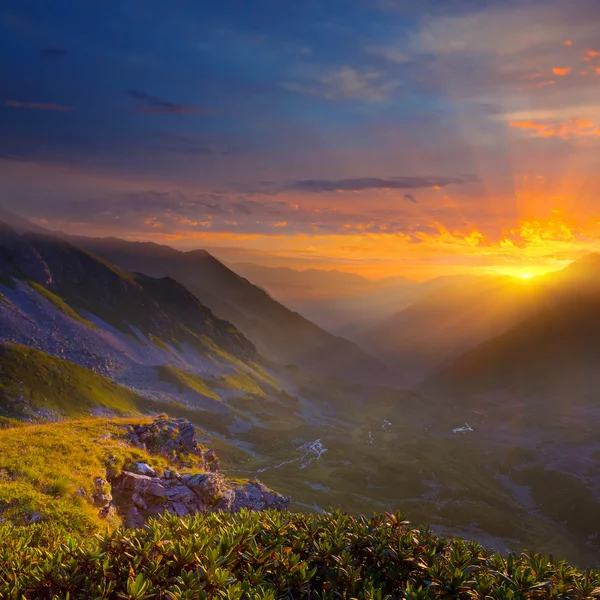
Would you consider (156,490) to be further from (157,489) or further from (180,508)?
(180,508)

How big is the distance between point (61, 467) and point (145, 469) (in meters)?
6.09

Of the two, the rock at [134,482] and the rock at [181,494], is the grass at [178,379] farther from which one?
the rock at [134,482]

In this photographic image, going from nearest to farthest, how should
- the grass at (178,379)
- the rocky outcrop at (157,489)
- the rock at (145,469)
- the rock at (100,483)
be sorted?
the rock at (100,483) < the rocky outcrop at (157,489) < the rock at (145,469) < the grass at (178,379)

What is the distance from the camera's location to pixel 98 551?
12.4m

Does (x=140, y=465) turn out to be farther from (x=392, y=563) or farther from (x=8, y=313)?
(x=8, y=313)

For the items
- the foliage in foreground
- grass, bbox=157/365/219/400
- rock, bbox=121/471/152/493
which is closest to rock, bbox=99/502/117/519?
rock, bbox=121/471/152/493

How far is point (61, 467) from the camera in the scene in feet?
86.7

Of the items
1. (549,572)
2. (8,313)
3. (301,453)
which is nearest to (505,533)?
(301,453)

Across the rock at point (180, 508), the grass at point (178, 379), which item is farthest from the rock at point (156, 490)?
the grass at point (178, 379)

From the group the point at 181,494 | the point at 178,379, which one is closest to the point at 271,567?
the point at 181,494

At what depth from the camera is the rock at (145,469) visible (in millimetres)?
31016

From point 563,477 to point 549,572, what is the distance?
204m

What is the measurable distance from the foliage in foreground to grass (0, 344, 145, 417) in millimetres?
106031

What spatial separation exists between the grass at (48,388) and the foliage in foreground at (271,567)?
10603 cm
